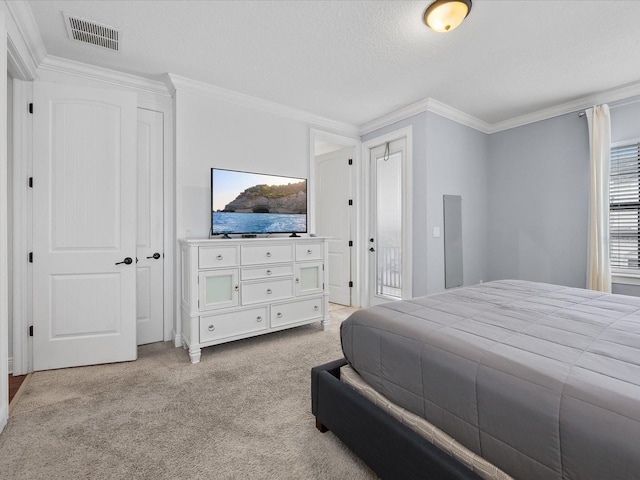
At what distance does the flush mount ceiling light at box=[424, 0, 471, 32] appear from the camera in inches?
77.3

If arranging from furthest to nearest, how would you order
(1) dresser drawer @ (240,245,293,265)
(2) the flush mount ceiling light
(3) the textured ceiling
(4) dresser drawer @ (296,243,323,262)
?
(4) dresser drawer @ (296,243,323,262) → (1) dresser drawer @ (240,245,293,265) → (3) the textured ceiling → (2) the flush mount ceiling light

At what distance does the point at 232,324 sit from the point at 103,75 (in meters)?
2.61

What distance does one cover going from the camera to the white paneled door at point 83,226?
246 centimetres

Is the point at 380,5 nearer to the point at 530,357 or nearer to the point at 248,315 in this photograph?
the point at 530,357

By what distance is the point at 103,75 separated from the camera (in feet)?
9.37

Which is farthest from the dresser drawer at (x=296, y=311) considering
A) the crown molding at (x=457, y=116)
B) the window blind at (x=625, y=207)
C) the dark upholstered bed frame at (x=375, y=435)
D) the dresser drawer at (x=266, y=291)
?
the window blind at (x=625, y=207)

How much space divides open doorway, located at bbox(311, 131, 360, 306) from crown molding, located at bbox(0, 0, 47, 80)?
2923 mm

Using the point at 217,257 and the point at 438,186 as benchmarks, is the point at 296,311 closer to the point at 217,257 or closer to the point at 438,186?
the point at 217,257

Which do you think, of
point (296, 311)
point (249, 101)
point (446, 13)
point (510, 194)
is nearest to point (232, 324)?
point (296, 311)

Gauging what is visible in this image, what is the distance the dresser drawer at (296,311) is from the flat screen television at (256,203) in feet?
2.67

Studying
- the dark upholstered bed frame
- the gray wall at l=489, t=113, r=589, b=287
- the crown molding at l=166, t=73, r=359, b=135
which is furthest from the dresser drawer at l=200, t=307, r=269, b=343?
the gray wall at l=489, t=113, r=589, b=287

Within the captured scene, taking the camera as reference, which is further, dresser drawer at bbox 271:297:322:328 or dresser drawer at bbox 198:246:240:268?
dresser drawer at bbox 271:297:322:328

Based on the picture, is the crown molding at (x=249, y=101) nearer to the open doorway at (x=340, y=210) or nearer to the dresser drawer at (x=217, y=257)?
the open doorway at (x=340, y=210)

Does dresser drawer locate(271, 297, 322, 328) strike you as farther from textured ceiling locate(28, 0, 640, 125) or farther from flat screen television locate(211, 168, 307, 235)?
textured ceiling locate(28, 0, 640, 125)
